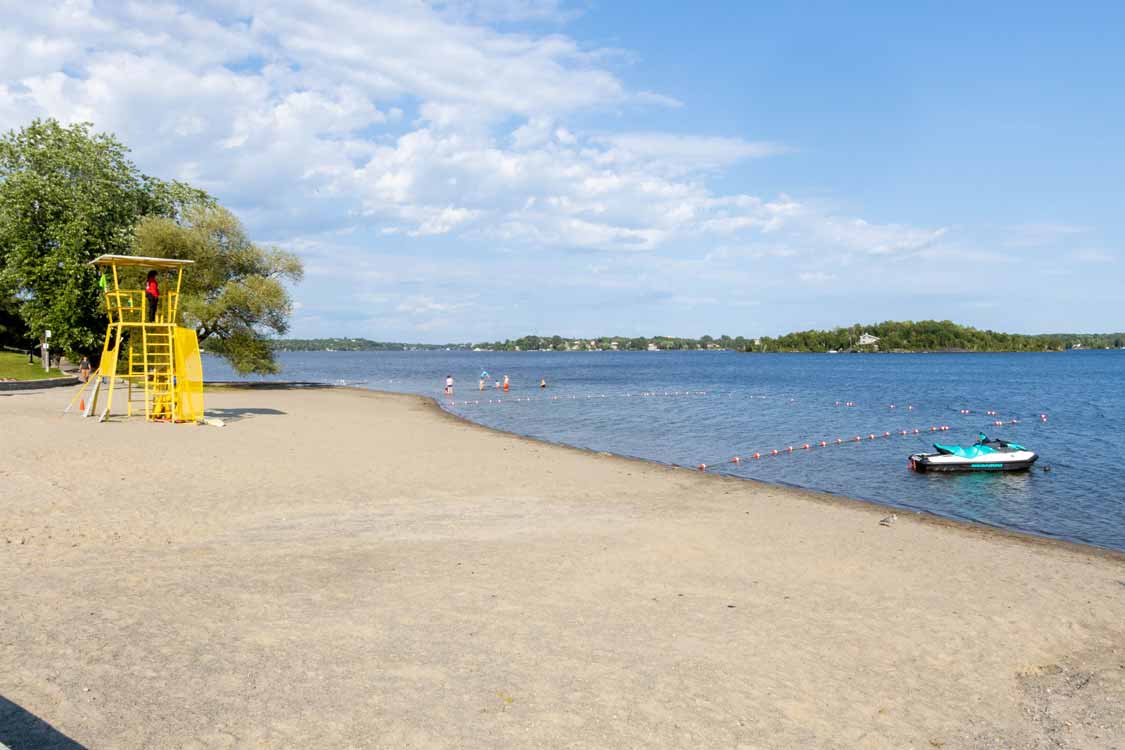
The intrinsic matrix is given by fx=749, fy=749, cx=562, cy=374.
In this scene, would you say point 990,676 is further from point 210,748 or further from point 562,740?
point 210,748

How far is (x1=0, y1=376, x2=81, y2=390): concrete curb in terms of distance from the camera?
113 feet

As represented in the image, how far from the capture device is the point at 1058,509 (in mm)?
17750

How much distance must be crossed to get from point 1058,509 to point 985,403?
36922 mm

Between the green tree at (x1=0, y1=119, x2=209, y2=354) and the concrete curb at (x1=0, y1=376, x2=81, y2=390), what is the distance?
7.16ft

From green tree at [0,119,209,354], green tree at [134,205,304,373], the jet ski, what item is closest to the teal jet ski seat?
the jet ski

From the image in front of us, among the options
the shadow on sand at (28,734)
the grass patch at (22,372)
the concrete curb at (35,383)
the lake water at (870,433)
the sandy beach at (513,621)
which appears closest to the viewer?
the shadow on sand at (28,734)

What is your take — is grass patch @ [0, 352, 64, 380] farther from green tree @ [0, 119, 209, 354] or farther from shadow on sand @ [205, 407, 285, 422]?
shadow on sand @ [205, 407, 285, 422]

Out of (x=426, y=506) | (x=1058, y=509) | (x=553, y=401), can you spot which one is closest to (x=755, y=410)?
(x=553, y=401)

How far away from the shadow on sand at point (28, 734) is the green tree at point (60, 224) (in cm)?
4223

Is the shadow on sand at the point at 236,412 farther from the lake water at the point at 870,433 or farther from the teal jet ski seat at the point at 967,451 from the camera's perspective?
the teal jet ski seat at the point at 967,451

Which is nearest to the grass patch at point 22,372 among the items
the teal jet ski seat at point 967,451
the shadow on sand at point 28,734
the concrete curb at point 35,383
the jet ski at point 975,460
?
the concrete curb at point 35,383

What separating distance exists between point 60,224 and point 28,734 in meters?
44.2

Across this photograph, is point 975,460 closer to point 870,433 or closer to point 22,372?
point 870,433

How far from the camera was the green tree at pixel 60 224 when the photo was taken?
40.1 metres
